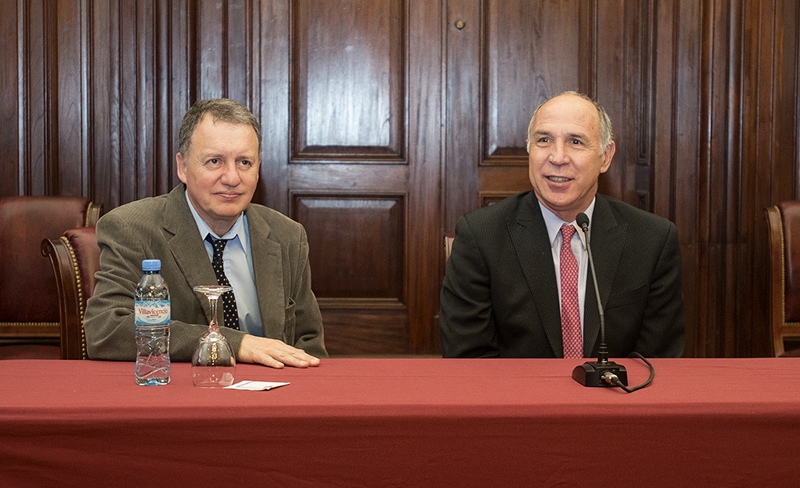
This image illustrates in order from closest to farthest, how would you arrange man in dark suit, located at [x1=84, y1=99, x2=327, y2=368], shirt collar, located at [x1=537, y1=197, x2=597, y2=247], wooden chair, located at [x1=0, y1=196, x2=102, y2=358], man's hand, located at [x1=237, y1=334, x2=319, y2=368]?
man's hand, located at [x1=237, y1=334, x2=319, y2=368], man in dark suit, located at [x1=84, y1=99, x2=327, y2=368], shirt collar, located at [x1=537, y1=197, x2=597, y2=247], wooden chair, located at [x1=0, y1=196, x2=102, y2=358]

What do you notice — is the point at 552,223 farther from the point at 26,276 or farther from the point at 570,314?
the point at 26,276

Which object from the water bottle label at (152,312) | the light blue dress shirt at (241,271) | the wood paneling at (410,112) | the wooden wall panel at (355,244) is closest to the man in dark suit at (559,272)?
the light blue dress shirt at (241,271)

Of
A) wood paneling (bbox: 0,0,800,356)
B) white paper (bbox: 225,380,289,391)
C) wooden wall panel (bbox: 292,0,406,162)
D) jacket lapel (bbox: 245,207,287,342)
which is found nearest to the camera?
white paper (bbox: 225,380,289,391)

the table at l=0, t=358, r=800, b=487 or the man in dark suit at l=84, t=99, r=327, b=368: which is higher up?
the man in dark suit at l=84, t=99, r=327, b=368

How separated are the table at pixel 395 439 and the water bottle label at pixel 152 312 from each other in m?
0.17

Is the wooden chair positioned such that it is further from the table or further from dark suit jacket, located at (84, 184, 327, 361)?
the table

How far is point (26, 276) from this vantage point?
3.28m

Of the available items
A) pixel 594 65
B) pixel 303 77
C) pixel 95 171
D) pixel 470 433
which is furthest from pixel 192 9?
pixel 470 433

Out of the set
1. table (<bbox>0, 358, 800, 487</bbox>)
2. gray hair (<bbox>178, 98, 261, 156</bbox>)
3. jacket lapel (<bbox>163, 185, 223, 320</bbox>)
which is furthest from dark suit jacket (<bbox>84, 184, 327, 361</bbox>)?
table (<bbox>0, 358, 800, 487</bbox>)

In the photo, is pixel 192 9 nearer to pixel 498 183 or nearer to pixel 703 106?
pixel 498 183

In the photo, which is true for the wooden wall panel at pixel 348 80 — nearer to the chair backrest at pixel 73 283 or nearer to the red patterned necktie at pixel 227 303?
the chair backrest at pixel 73 283

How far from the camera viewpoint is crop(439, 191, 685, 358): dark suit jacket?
2312 mm

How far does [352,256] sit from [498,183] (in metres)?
0.79

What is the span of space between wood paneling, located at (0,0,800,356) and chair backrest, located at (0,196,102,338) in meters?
0.66
